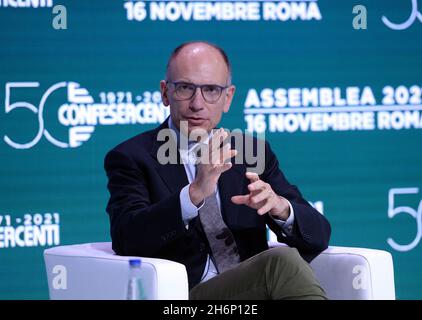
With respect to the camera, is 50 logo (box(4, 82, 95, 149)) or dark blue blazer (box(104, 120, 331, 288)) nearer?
dark blue blazer (box(104, 120, 331, 288))

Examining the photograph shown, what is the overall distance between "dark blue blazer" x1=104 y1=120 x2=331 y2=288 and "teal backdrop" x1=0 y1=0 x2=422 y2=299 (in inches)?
46.0

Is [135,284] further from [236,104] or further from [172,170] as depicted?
[236,104]

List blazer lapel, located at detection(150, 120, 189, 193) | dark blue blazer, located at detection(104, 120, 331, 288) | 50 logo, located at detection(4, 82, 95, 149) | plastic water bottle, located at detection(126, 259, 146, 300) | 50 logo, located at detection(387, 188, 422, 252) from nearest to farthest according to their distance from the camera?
plastic water bottle, located at detection(126, 259, 146, 300)
dark blue blazer, located at detection(104, 120, 331, 288)
blazer lapel, located at detection(150, 120, 189, 193)
50 logo, located at detection(4, 82, 95, 149)
50 logo, located at detection(387, 188, 422, 252)

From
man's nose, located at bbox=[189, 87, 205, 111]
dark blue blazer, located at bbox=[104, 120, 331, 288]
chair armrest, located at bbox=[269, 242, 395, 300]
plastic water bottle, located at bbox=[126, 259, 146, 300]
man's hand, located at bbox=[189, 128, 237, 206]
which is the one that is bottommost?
chair armrest, located at bbox=[269, 242, 395, 300]

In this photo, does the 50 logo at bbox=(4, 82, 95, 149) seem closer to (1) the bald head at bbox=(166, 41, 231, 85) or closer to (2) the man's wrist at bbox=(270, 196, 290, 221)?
(1) the bald head at bbox=(166, 41, 231, 85)

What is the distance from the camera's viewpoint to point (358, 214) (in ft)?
16.6

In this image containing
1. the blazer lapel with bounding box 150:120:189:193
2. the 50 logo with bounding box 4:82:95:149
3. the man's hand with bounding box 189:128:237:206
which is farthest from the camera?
the 50 logo with bounding box 4:82:95:149

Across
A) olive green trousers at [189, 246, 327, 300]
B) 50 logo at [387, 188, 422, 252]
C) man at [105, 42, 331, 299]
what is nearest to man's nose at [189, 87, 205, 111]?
man at [105, 42, 331, 299]

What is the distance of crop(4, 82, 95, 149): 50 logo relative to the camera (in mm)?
4641

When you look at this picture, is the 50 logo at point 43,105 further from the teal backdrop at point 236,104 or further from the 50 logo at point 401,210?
the 50 logo at point 401,210

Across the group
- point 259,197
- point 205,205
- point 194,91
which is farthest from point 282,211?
point 194,91

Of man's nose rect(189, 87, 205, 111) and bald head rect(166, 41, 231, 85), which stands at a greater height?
bald head rect(166, 41, 231, 85)

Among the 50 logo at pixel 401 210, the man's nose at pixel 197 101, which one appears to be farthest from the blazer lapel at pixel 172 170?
the 50 logo at pixel 401 210
